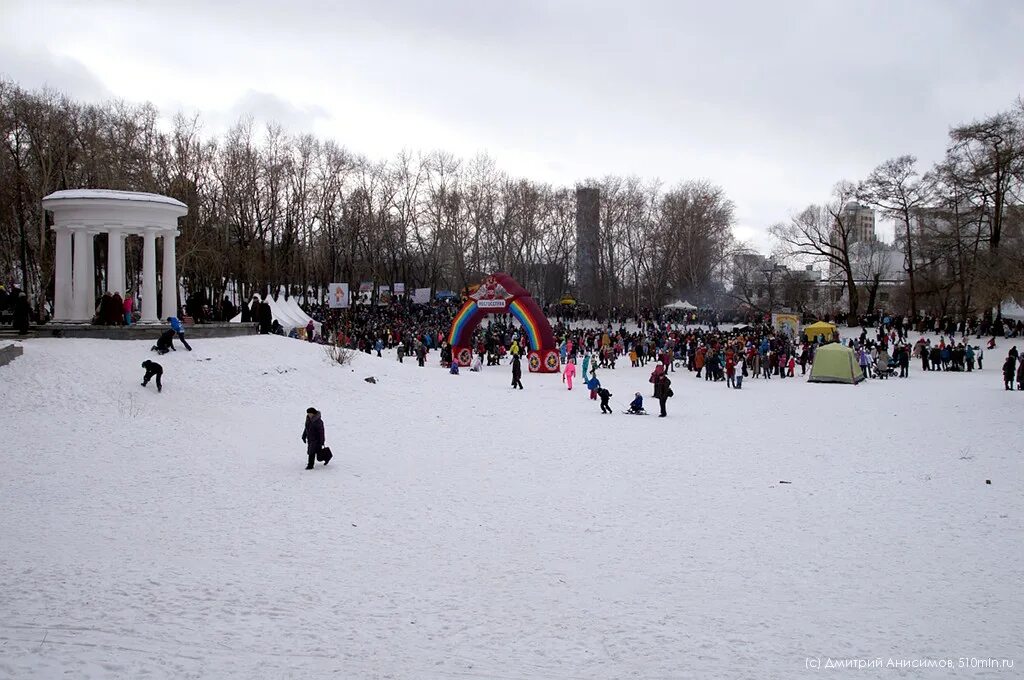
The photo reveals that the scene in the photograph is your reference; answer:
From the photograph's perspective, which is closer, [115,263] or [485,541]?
[485,541]

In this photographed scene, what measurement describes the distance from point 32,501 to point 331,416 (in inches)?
319

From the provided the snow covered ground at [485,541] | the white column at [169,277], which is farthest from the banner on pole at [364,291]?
the snow covered ground at [485,541]

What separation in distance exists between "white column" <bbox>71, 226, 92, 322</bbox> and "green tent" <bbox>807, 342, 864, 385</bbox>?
2426 cm

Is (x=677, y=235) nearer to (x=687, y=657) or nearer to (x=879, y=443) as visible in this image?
(x=879, y=443)

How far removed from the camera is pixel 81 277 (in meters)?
21.4

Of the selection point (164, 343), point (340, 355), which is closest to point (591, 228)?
point (340, 355)

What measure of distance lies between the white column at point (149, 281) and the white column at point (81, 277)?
152 cm

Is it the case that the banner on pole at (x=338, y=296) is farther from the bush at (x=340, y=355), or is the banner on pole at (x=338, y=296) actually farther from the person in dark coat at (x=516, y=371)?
the person in dark coat at (x=516, y=371)

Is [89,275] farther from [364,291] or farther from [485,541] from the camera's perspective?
[364,291]

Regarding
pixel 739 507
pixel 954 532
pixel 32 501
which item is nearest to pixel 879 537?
pixel 954 532

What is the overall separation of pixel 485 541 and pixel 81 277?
1790cm

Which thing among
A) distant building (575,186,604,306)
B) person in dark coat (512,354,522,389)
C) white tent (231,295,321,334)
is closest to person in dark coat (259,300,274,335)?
white tent (231,295,321,334)

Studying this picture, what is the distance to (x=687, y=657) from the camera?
6094 mm

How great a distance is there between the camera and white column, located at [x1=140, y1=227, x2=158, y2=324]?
70.9 feet
